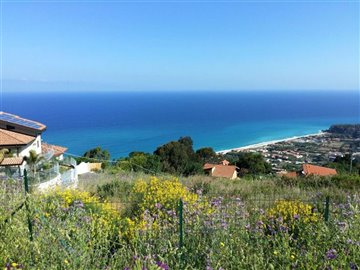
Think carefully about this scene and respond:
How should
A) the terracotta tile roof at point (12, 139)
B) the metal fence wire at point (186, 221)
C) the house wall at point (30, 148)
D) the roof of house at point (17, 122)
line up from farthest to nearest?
the roof of house at point (17, 122)
the house wall at point (30, 148)
the terracotta tile roof at point (12, 139)
the metal fence wire at point (186, 221)

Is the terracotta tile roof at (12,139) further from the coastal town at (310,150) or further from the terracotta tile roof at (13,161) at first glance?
the coastal town at (310,150)

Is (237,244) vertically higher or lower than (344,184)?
higher

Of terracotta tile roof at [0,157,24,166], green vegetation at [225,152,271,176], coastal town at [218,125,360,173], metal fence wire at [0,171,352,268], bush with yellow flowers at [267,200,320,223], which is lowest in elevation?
coastal town at [218,125,360,173]

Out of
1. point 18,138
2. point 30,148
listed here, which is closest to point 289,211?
point 18,138

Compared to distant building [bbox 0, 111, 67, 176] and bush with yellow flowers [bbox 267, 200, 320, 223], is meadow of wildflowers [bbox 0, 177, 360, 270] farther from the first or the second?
distant building [bbox 0, 111, 67, 176]

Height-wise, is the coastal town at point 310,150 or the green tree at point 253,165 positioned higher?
the green tree at point 253,165

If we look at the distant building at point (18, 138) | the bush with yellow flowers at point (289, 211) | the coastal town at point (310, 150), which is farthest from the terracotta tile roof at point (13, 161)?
the coastal town at point (310, 150)

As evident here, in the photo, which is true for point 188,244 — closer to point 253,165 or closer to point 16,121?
point 253,165

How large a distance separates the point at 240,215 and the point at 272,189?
16.4ft

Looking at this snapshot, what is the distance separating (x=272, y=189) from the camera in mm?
9688

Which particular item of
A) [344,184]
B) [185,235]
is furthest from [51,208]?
[344,184]

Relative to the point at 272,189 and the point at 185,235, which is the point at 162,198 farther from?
the point at 272,189

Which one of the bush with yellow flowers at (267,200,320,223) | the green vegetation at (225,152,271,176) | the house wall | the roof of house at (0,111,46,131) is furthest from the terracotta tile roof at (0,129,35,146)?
the bush with yellow flowers at (267,200,320,223)

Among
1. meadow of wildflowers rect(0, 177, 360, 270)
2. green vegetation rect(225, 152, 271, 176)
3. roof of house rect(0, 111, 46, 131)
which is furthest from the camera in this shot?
green vegetation rect(225, 152, 271, 176)
